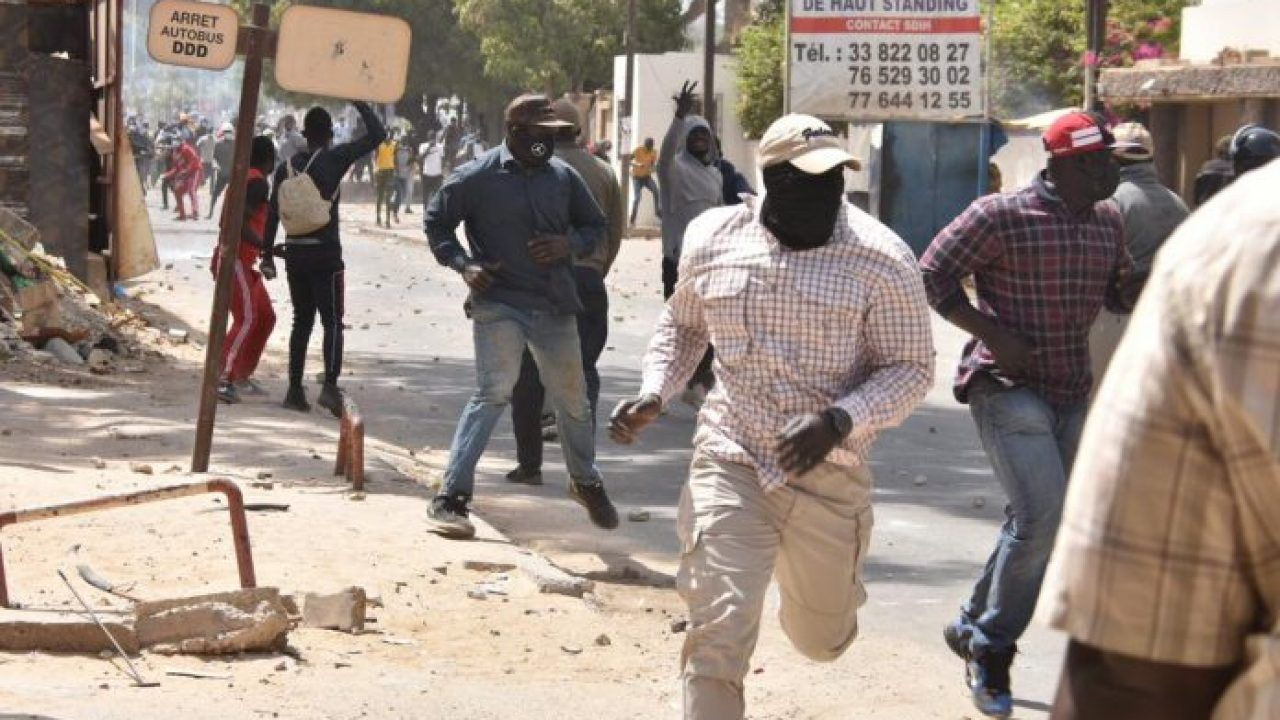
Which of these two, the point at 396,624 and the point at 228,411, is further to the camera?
the point at 228,411

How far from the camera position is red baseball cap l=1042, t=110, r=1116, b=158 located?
6.46m

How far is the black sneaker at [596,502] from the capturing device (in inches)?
369

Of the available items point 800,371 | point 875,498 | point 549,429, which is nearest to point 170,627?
point 800,371

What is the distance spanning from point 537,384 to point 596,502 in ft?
4.82

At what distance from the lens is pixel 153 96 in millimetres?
Result: 182375

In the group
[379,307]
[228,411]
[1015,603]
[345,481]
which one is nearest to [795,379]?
[1015,603]

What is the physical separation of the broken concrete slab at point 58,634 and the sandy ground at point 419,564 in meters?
0.08

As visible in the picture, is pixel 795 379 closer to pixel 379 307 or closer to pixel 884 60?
pixel 379 307

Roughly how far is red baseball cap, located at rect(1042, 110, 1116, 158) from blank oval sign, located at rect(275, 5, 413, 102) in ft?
12.0

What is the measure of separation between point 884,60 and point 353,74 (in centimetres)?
1699

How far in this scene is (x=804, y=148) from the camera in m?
5.32

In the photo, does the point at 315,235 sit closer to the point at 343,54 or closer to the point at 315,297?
the point at 315,297

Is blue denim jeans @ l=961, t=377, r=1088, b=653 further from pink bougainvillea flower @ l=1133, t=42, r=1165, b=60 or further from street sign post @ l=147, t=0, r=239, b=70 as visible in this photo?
pink bougainvillea flower @ l=1133, t=42, r=1165, b=60

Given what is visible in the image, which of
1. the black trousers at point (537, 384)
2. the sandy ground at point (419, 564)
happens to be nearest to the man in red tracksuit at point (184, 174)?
the sandy ground at point (419, 564)
